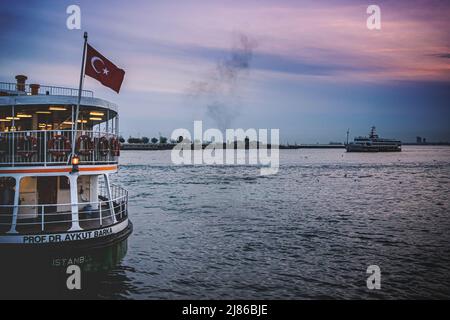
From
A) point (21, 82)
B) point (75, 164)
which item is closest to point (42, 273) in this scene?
point (75, 164)

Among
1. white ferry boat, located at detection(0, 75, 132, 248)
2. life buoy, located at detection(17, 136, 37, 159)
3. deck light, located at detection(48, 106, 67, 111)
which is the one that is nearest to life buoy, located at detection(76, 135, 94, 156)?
white ferry boat, located at detection(0, 75, 132, 248)

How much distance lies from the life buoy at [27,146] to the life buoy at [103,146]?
2765 mm

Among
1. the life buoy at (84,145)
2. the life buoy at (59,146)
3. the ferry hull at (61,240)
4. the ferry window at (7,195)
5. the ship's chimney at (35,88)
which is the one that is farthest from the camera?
the ship's chimney at (35,88)

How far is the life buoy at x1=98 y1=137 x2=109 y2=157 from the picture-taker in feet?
59.0

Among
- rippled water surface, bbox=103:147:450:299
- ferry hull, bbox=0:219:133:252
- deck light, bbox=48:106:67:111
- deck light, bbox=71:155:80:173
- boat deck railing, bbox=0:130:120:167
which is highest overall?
deck light, bbox=48:106:67:111

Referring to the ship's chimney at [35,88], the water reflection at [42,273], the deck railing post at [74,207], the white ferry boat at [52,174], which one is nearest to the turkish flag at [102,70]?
the white ferry boat at [52,174]

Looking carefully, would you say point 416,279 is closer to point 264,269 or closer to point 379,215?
point 264,269

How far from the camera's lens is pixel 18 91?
864 inches

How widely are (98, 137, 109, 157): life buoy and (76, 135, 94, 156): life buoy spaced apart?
70cm

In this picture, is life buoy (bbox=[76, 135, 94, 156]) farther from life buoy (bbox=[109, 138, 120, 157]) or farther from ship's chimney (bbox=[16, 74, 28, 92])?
ship's chimney (bbox=[16, 74, 28, 92])

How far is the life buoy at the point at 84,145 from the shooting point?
16969 mm

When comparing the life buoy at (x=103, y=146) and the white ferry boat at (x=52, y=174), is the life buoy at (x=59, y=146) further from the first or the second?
the life buoy at (x=103, y=146)

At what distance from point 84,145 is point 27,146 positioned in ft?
7.69

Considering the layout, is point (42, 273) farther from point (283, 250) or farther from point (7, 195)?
point (283, 250)
